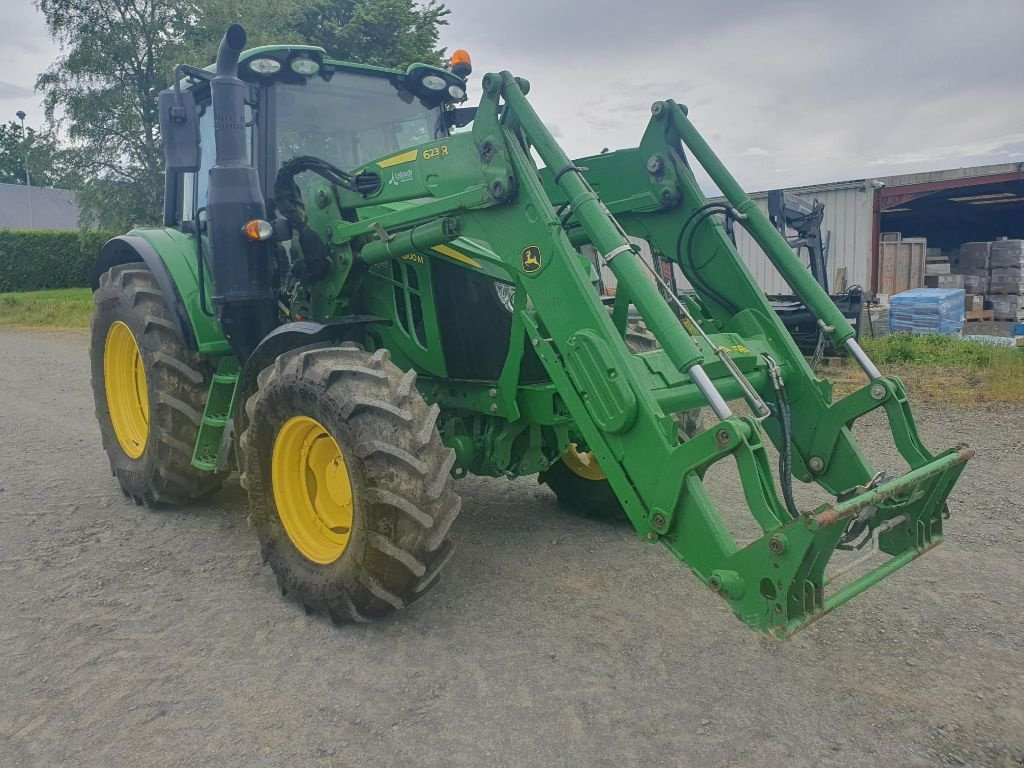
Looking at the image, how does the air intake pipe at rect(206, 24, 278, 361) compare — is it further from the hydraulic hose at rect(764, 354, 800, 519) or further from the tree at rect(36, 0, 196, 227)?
the tree at rect(36, 0, 196, 227)

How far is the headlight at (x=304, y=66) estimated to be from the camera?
4512mm

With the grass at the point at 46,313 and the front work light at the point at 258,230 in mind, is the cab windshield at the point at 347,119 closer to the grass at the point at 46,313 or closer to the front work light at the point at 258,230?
Answer: the front work light at the point at 258,230

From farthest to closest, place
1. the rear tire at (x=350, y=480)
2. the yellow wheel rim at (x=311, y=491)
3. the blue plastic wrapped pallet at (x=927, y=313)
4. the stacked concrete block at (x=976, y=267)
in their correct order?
the stacked concrete block at (x=976, y=267) → the blue plastic wrapped pallet at (x=927, y=313) → the yellow wheel rim at (x=311, y=491) → the rear tire at (x=350, y=480)

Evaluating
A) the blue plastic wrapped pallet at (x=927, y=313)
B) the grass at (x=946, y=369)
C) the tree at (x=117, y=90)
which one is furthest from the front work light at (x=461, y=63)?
the tree at (x=117, y=90)

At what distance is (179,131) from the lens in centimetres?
411

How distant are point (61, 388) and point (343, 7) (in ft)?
38.3

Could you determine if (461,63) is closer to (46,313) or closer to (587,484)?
(587,484)

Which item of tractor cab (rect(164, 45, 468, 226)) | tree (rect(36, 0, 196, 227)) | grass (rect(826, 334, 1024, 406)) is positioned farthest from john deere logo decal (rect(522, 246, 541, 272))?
tree (rect(36, 0, 196, 227))

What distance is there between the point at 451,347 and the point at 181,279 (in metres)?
1.83

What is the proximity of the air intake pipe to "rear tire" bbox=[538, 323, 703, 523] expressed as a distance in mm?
1910

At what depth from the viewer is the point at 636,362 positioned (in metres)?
3.24

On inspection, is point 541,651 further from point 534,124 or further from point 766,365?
point 534,124

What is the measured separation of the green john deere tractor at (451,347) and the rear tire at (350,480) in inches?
0.4

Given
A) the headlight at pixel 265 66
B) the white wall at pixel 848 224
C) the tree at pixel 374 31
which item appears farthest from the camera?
the tree at pixel 374 31
